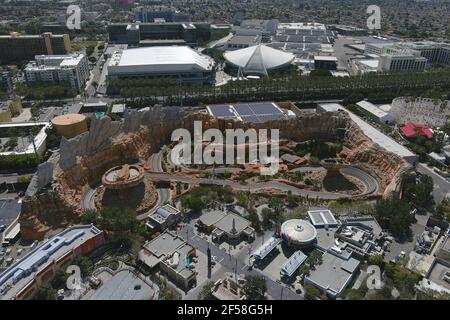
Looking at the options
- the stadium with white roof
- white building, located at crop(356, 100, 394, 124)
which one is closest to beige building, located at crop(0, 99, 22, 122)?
the stadium with white roof

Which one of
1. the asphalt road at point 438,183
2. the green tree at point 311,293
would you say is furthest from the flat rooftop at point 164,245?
the asphalt road at point 438,183

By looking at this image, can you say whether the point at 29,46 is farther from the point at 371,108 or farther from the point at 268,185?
the point at 371,108

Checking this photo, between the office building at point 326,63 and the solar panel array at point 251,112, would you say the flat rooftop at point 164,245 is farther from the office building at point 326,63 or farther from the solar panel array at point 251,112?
the office building at point 326,63

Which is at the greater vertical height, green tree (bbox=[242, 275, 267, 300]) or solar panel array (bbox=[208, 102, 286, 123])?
solar panel array (bbox=[208, 102, 286, 123])

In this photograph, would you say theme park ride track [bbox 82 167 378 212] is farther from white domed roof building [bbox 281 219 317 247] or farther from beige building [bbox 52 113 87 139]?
beige building [bbox 52 113 87 139]

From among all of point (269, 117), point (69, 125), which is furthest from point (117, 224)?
point (269, 117)

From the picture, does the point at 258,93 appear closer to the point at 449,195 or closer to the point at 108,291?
the point at 449,195
